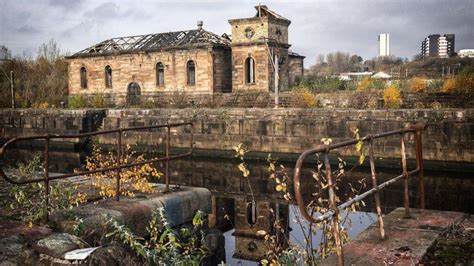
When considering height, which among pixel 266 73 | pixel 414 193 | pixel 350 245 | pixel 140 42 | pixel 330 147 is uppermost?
pixel 140 42

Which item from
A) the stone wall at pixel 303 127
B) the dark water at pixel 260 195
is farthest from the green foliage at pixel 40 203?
the stone wall at pixel 303 127

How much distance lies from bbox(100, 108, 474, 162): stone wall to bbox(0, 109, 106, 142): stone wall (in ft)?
5.49

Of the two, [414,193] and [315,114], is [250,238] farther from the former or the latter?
[315,114]

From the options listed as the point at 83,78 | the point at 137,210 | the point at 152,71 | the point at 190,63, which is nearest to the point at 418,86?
the point at 190,63

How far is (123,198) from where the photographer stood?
245 inches

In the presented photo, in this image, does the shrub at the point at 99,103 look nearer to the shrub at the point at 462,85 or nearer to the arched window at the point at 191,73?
the arched window at the point at 191,73

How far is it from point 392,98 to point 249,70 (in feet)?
34.1

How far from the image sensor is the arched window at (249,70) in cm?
2710

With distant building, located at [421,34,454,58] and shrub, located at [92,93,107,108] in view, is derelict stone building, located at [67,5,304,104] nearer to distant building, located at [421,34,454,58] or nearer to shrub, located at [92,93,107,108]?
shrub, located at [92,93,107,108]

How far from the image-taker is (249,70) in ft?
A: 90.2

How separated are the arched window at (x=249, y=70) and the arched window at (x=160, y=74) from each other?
225 inches

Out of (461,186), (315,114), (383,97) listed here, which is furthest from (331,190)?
(383,97)

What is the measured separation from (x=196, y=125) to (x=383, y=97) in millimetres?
7855

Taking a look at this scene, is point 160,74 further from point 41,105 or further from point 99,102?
point 41,105
